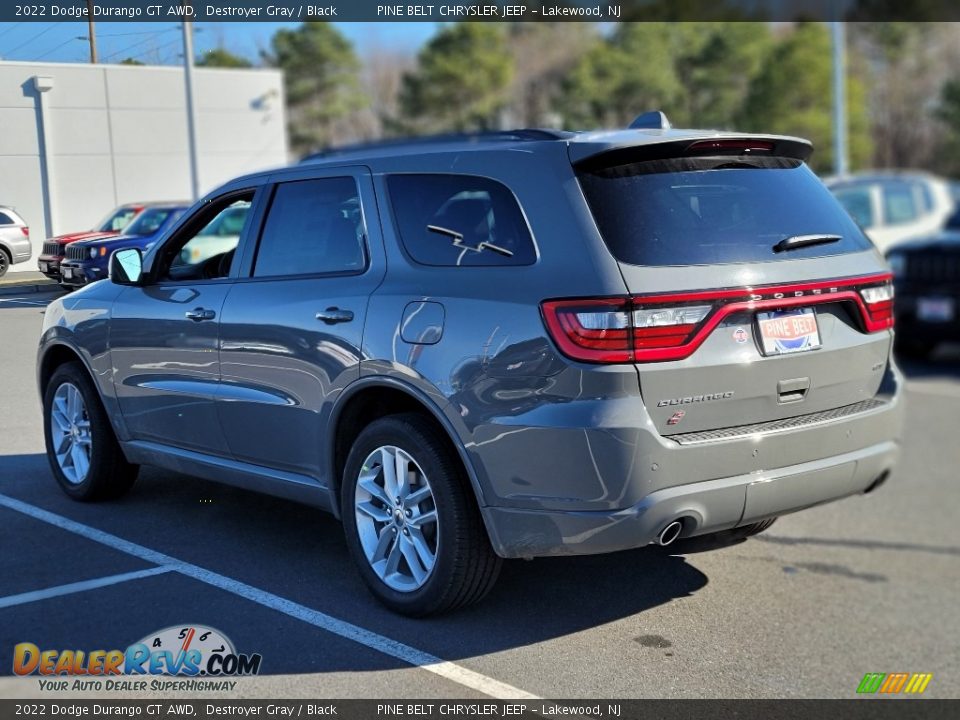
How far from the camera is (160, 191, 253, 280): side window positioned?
16.2 ft

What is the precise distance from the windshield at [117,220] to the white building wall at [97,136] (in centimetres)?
7

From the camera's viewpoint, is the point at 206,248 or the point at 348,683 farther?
the point at 206,248

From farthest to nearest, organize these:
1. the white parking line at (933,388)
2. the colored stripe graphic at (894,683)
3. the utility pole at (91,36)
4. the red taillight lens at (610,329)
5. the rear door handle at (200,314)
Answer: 1. the white parking line at (933,388)
2. the rear door handle at (200,314)
3. the colored stripe graphic at (894,683)
4. the utility pole at (91,36)
5. the red taillight lens at (610,329)

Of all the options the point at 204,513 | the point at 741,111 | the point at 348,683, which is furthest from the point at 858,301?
the point at 741,111

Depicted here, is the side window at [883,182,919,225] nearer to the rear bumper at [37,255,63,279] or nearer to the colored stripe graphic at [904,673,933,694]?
the colored stripe graphic at [904,673,933,694]

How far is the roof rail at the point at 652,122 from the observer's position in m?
4.41

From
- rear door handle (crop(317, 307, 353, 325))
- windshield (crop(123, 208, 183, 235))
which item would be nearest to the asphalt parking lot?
windshield (crop(123, 208, 183, 235))

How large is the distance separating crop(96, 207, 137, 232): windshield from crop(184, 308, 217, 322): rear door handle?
18.9 inches

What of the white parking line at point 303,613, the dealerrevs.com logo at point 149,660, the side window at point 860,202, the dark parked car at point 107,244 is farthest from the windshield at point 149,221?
the side window at point 860,202

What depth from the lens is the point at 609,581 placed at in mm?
4680

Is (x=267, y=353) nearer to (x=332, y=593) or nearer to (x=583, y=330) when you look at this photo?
(x=332, y=593)

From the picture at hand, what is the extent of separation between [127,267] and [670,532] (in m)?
2.82

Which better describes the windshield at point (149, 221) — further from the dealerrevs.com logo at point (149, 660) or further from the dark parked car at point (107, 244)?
the dealerrevs.com logo at point (149, 660)

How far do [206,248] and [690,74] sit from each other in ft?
130
